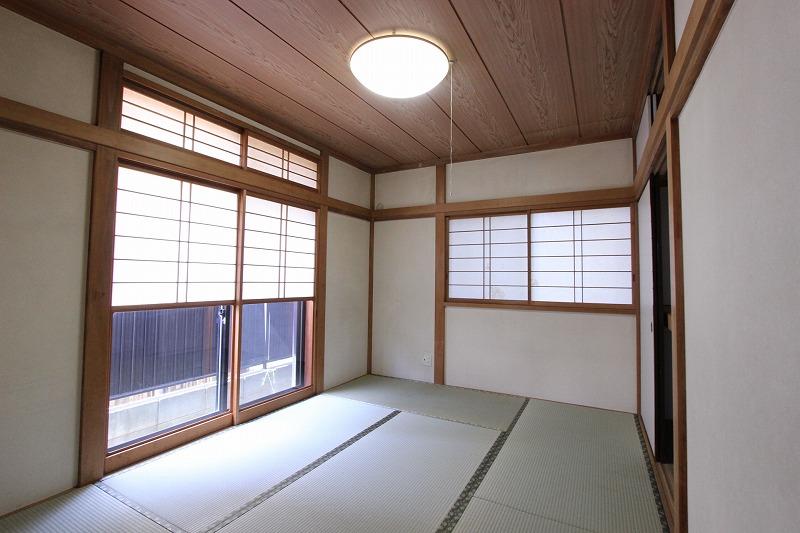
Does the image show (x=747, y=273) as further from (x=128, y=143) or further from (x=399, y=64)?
(x=128, y=143)

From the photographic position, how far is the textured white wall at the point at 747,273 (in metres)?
0.69

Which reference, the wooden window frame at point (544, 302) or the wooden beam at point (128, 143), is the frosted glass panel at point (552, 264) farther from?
the wooden beam at point (128, 143)

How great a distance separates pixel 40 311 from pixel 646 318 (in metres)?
4.02

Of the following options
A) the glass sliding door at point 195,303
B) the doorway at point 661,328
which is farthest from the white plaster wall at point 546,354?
the glass sliding door at point 195,303

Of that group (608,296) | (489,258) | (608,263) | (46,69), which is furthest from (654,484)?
(46,69)

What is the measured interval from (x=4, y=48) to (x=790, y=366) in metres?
3.31

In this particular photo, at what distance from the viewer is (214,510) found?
1925 mm

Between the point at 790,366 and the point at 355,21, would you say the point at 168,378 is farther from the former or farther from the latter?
the point at 790,366

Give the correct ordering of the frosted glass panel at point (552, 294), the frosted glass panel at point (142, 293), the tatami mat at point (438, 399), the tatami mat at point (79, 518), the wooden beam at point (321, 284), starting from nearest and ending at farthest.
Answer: the tatami mat at point (79, 518), the frosted glass panel at point (142, 293), the tatami mat at point (438, 399), the frosted glass panel at point (552, 294), the wooden beam at point (321, 284)

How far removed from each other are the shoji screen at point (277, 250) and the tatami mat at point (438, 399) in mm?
1249

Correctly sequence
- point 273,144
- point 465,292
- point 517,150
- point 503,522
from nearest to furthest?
point 503,522, point 273,144, point 517,150, point 465,292

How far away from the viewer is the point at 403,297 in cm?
453

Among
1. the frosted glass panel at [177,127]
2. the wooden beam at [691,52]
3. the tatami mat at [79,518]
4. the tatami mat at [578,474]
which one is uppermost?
the frosted glass panel at [177,127]

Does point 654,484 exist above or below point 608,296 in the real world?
below
